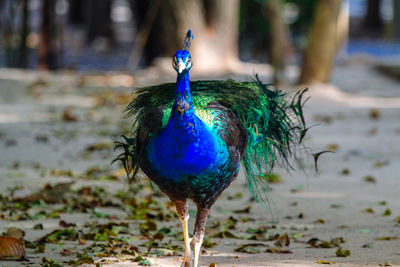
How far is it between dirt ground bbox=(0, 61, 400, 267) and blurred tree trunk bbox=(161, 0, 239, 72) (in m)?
1.87

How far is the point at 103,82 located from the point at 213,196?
31.7ft

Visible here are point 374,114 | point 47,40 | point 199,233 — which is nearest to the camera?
point 199,233

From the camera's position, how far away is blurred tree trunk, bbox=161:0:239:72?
40.4ft

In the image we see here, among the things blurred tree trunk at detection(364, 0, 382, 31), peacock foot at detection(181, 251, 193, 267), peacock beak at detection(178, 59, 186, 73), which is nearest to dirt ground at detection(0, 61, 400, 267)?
peacock foot at detection(181, 251, 193, 267)

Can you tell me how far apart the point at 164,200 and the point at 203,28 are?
6.96 m

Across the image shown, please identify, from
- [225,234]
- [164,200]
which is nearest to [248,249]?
[225,234]

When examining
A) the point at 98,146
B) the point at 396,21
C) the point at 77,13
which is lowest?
the point at 98,146

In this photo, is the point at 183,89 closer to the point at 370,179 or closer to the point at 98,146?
the point at 370,179

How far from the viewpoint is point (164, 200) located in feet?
20.4

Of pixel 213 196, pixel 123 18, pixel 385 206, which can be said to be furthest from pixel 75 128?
pixel 123 18

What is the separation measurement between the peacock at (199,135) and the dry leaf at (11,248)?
0.84m

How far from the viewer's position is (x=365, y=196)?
6.29m

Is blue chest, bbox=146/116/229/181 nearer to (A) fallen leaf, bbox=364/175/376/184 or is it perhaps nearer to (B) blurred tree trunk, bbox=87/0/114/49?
(A) fallen leaf, bbox=364/175/376/184

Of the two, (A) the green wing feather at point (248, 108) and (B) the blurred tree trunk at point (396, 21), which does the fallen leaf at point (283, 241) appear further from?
(B) the blurred tree trunk at point (396, 21)
